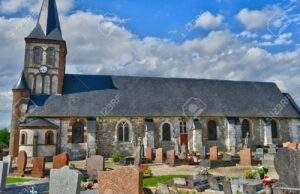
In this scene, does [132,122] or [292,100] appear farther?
[292,100]

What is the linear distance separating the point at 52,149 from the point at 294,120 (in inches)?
945

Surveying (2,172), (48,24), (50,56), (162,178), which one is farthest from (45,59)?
(2,172)

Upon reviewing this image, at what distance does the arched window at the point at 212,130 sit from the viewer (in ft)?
104

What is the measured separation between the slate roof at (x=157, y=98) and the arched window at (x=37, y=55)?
295cm

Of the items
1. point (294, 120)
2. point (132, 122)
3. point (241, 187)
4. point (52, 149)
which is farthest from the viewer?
point (294, 120)

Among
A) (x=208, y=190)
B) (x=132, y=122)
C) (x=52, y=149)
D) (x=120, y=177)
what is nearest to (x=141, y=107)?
(x=132, y=122)

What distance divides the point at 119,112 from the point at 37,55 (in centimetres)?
935

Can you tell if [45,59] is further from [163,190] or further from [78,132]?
[163,190]

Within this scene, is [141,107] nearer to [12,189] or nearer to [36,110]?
[36,110]

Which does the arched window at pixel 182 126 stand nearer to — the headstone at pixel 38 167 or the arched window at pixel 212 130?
the arched window at pixel 212 130

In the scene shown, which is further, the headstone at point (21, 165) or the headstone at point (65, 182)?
the headstone at point (21, 165)

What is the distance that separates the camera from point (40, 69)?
30594 mm

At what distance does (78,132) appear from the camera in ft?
94.7

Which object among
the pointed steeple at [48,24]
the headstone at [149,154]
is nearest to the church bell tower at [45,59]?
the pointed steeple at [48,24]
